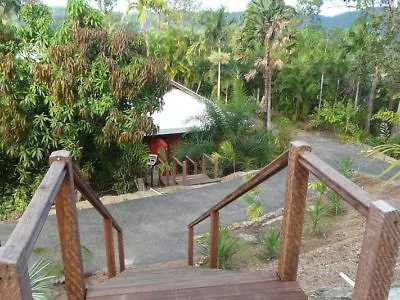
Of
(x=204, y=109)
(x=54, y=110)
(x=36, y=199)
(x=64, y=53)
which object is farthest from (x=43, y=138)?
(x=36, y=199)

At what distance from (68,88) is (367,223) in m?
7.65

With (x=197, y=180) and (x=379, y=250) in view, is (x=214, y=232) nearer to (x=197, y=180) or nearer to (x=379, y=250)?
(x=379, y=250)

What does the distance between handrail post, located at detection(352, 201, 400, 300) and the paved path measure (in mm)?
5515

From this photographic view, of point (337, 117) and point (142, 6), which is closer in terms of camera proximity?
point (337, 117)

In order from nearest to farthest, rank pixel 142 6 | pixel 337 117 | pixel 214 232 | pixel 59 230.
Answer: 1. pixel 59 230
2. pixel 214 232
3. pixel 337 117
4. pixel 142 6

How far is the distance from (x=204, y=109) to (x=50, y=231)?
7.21 m

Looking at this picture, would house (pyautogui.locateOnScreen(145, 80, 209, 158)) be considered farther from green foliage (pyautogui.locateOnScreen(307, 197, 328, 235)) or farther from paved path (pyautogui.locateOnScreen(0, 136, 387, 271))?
green foliage (pyautogui.locateOnScreen(307, 197, 328, 235))

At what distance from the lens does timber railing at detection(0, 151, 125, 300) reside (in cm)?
96

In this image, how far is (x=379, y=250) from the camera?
3.89 ft

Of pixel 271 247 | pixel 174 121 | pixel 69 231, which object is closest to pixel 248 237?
pixel 271 247

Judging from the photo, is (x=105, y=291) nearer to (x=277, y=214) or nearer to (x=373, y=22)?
(x=277, y=214)

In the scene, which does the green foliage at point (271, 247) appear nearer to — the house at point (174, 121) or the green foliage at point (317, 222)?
the green foliage at point (317, 222)

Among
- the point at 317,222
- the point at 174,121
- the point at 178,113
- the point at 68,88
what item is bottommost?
the point at 317,222

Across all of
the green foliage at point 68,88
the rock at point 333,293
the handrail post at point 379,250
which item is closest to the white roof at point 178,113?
the green foliage at point 68,88
